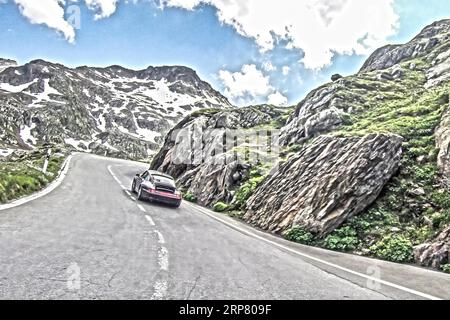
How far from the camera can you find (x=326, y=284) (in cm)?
655

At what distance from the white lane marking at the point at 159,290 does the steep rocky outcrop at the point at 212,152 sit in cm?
Result: 1573

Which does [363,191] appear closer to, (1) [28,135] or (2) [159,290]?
(2) [159,290]

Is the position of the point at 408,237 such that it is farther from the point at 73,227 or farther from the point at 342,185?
the point at 73,227

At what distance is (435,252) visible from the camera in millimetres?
9461

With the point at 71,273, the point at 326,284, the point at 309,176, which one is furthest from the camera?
the point at 309,176

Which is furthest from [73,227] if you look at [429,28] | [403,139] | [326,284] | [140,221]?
[429,28]

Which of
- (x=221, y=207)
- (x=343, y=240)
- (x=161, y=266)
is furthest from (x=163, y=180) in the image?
(x=161, y=266)

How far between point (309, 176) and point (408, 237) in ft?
17.6

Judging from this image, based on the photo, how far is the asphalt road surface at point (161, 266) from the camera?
4867 mm

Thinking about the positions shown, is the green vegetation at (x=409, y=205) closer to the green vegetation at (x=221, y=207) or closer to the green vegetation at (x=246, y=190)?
the green vegetation at (x=246, y=190)

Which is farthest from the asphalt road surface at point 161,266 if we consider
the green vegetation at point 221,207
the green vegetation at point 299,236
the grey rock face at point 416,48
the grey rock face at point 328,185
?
the grey rock face at point 416,48

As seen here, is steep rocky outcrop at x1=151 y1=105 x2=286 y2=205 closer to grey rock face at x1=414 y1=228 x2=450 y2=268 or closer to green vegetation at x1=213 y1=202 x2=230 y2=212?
green vegetation at x1=213 y1=202 x2=230 y2=212

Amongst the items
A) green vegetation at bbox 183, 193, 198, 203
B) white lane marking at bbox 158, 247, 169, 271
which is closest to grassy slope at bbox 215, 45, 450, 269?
green vegetation at bbox 183, 193, 198, 203

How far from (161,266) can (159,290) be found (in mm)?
1364
